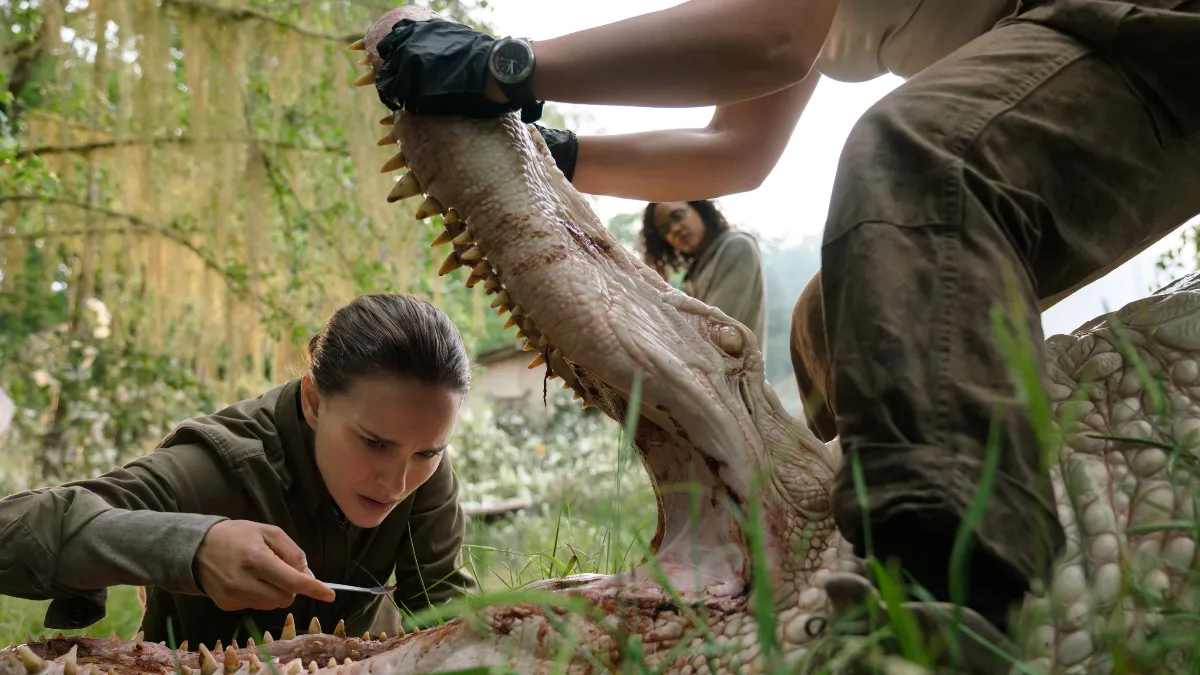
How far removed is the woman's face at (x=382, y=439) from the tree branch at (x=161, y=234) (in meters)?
4.42

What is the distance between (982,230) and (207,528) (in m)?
1.43

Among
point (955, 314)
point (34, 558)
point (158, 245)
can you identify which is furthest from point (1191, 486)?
point (158, 245)

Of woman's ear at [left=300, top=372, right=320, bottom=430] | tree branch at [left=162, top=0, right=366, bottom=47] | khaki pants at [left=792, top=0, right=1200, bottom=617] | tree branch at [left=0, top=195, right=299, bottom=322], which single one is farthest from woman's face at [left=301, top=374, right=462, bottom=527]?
tree branch at [left=0, top=195, right=299, bottom=322]

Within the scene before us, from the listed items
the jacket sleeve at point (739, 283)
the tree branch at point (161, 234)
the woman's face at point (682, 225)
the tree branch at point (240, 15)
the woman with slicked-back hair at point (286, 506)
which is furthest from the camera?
the tree branch at point (161, 234)

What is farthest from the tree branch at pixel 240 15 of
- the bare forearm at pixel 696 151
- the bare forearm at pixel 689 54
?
the bare forearm at pixel 689 54

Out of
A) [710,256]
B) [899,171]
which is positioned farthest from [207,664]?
[710,256]

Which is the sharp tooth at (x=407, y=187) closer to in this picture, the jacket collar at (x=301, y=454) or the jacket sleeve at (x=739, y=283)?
the jacket collar at (x=301, y=454)

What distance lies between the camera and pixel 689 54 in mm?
1522

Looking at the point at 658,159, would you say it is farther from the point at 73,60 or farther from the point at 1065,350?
the point at 73,60

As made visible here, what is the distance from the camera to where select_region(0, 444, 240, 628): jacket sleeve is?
72.1 inches

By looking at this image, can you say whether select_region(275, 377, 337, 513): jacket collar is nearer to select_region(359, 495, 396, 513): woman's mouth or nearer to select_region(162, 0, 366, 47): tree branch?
select_region(359, 495, 396, 513): woman's mouth

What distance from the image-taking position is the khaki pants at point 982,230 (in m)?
1.17

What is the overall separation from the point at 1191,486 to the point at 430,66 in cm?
123

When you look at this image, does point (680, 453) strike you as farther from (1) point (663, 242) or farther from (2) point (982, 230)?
(1) point (663, 242)
